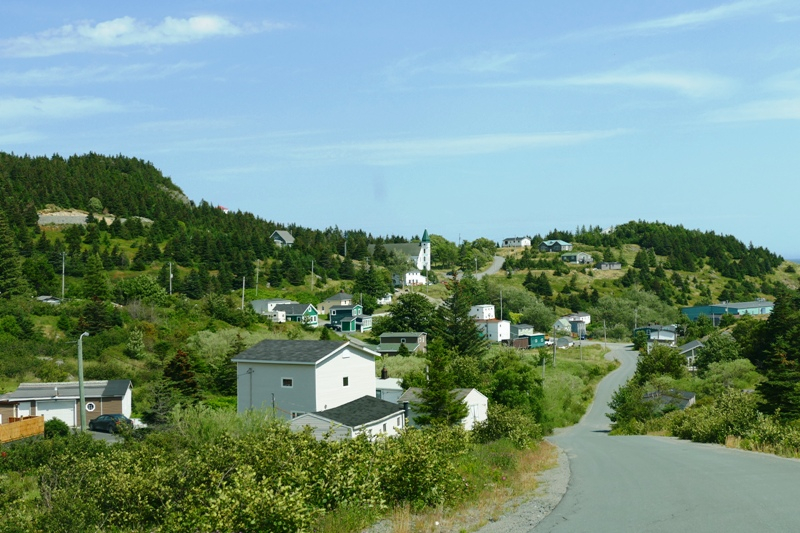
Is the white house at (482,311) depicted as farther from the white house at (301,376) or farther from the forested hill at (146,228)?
the white house at (301,376)

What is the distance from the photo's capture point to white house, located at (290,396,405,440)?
29.9m

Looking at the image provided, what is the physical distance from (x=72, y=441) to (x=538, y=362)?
181 ft

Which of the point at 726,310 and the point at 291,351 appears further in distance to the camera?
the point at 726,310

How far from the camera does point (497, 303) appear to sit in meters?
112

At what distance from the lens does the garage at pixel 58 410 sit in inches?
1544

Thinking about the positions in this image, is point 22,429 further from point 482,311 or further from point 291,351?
point 482,311

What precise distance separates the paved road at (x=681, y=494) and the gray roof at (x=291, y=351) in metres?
20.8

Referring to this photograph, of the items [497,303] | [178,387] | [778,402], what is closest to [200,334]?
[178,387]

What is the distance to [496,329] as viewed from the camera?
9388 centimetres

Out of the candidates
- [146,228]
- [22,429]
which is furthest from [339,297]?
[22,429]

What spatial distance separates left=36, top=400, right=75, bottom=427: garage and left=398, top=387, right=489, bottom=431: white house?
→ 18.7 m

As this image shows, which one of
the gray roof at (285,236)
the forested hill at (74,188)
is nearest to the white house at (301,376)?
the forested hill at (74,188)

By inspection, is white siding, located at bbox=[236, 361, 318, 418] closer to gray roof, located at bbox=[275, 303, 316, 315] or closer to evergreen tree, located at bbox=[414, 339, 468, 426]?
evergreen tree, located at bbox=[414, 339, 468, 426]

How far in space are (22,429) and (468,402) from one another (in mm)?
23424
